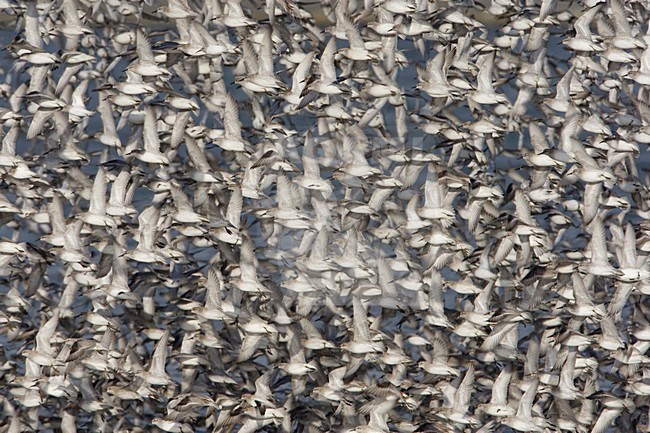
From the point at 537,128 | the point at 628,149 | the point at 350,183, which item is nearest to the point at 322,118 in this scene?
the point at 350,183

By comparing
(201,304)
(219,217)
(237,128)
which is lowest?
(201,304)

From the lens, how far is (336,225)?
6438mm

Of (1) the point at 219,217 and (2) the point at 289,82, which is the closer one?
(1) the point at 219,217

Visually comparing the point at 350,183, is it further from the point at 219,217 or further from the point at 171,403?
the point at 171,403

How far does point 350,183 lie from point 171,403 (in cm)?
176

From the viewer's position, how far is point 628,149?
6.06m

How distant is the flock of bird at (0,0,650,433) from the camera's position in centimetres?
607

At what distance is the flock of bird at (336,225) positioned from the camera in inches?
239

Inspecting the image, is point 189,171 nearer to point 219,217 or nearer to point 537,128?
point 219,217

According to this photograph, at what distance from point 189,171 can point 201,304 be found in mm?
846

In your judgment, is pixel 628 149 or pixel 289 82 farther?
pixel 289 82

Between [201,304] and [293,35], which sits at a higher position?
[293,35]

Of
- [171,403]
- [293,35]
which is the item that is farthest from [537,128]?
[171,403]

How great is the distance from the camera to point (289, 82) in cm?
713
